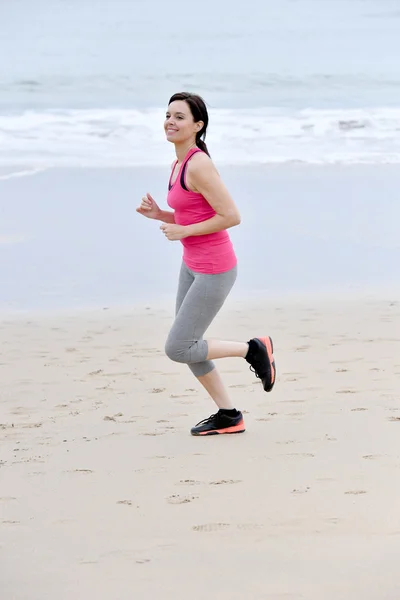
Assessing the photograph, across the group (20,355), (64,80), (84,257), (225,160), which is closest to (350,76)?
(64,80)

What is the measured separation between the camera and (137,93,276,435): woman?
15.0ft

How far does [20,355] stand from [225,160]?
9031mm

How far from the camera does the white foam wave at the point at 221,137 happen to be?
15.7 meters

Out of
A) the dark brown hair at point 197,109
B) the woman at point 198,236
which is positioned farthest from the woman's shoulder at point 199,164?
the dark brown hair at point 197,109

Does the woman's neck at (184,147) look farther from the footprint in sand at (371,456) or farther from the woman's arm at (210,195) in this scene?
the footprint in sand at (371,456)

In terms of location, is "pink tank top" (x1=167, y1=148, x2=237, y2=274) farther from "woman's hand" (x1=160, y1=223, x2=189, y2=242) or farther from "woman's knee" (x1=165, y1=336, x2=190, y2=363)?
"woman's knee" (x1=165, y1=336, x2=190, y2=363)

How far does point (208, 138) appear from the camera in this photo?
17.0m

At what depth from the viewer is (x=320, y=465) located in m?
4.26

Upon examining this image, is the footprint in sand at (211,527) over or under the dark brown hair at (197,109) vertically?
under

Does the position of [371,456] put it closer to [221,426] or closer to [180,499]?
[221,426]

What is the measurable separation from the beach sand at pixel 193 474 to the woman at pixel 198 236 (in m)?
0.43

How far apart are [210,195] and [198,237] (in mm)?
256

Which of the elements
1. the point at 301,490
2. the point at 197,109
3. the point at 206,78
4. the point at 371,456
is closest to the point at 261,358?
the point at 371,456

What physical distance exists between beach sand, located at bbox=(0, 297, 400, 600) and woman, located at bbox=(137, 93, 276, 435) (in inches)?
16.8
